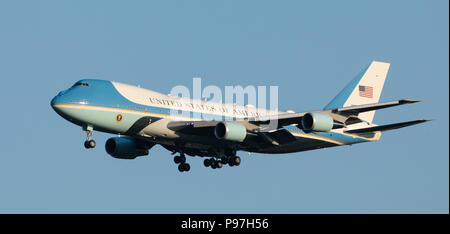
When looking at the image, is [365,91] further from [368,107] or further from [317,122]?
[368,107]

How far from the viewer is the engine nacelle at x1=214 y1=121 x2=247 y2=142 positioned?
194 ft

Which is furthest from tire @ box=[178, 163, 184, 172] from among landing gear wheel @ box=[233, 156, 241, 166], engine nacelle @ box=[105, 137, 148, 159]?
landing gear wheel @ box=[233, 156, 241, 166]

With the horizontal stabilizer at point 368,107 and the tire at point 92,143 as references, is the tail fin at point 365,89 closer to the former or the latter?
the horizontal stabilizer at point 368,107

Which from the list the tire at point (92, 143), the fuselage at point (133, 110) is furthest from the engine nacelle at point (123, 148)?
the tire at point (92, 143)

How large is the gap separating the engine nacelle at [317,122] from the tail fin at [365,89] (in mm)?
13980

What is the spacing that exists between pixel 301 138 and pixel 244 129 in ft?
27.7

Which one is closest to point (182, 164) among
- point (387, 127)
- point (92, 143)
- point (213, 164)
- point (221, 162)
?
point (213, 164)

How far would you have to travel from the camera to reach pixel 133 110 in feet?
191

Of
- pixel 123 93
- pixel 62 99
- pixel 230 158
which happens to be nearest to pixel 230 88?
pixel 230 158

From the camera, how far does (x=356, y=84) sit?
239ft

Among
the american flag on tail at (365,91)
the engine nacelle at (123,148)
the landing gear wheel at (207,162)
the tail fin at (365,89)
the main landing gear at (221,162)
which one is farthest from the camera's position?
the american flag on tail at (365,91)

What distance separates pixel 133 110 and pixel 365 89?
24.9 m

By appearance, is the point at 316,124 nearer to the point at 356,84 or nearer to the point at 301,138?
the point at 301,138

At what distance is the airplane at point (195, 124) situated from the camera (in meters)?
57.1
